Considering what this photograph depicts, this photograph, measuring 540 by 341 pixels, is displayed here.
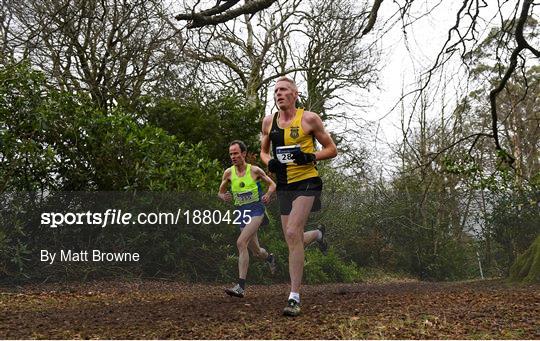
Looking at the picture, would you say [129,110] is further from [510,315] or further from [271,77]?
[510,315]

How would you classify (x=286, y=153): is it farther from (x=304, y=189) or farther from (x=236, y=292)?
(x=236, y=292)

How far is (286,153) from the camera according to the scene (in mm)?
4973

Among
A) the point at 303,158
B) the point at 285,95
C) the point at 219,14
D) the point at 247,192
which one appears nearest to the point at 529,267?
the point at 247,192

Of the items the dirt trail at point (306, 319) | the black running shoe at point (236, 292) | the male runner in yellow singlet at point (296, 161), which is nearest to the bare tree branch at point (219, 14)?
the male runner in yellow singlet at point (296, 161)

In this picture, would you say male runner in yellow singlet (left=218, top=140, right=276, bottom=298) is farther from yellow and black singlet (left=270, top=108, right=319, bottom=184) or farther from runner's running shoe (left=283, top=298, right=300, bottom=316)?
runner's running shoe (left=283, top=298, right=300, bottom=316)

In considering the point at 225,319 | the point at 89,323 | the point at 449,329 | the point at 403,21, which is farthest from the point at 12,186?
the point at 449,329

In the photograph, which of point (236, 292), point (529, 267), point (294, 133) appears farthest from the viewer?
point (529, 267)

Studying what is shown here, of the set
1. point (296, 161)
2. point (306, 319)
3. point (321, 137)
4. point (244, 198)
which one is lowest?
point (306, 319)

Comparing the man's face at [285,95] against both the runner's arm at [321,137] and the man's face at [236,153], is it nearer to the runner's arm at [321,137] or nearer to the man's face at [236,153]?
the runner's arm at [321,137]

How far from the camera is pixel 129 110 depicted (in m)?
11.2

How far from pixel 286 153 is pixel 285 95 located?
1.57 feet

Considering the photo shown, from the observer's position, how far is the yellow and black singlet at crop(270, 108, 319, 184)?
4.96 metres

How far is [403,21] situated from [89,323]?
4.53m

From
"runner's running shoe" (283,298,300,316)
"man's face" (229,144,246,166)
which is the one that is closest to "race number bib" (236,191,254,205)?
"man's face" (229,144,246,166)
